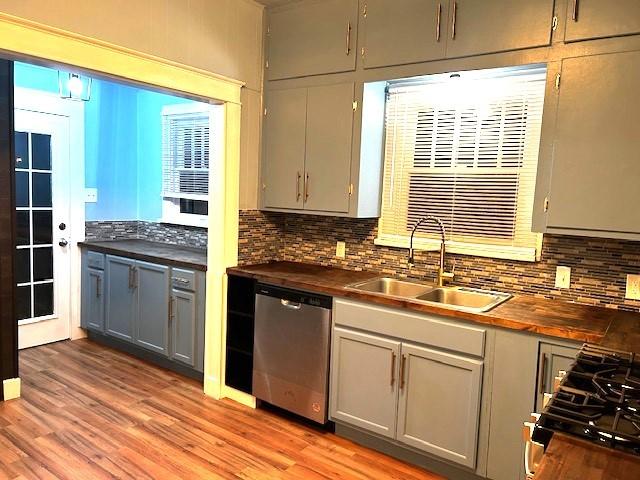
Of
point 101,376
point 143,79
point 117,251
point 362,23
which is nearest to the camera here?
point 143,79

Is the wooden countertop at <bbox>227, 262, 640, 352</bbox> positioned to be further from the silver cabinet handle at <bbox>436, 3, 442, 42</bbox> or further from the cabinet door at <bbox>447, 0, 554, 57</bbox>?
the silver cabinet handle at <bbox>436, 3, 442, 42</bbox>

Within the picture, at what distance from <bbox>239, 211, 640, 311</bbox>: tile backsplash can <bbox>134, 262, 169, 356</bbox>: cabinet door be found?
0.81 m

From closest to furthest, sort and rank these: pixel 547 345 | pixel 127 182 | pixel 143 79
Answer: pixel 547 345
pixel 143 79
pixel 127 182

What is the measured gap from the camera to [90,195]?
4.76m

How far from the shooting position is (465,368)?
2473 mm

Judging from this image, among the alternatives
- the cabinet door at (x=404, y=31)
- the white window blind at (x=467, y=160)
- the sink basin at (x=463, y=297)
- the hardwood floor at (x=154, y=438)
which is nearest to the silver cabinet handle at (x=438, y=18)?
the cabinet door at (x=404, y=31)

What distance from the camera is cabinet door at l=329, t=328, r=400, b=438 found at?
9.00 ft

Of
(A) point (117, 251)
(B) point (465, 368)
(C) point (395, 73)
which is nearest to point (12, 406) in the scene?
(A) point (117, 251)

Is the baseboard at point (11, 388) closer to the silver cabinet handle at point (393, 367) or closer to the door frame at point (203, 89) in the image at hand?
the door frame at point (203, 89)

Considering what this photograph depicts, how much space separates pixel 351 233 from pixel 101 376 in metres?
2.21

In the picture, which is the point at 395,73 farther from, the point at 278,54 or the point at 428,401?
the point at 428,401

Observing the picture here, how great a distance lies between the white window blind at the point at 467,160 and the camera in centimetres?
288

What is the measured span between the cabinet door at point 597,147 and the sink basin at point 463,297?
0.55 m

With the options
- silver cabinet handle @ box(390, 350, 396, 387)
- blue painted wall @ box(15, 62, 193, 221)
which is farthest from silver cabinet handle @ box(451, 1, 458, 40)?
blue painted wall @ box(15, 62, 193, 221)
